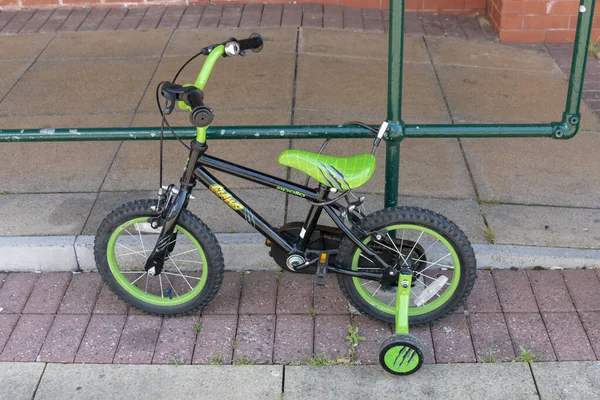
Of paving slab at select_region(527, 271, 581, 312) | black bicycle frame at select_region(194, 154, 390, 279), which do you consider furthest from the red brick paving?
black bicycle frame at select_region(194, 154, 390, 279)

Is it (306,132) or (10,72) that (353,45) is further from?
(306,132)

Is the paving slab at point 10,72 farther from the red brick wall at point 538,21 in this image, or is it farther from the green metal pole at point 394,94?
the red brick wall at point 538,21

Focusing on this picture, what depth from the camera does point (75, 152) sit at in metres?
4.67

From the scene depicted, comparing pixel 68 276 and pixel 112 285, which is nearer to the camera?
pixel 112 285

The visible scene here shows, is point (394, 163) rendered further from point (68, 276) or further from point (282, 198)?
point (68, 276)

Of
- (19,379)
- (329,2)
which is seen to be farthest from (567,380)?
(329,2)

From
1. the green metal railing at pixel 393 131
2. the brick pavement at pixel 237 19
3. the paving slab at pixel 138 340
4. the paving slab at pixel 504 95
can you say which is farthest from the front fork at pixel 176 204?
the brick pavement at pixel 237 19

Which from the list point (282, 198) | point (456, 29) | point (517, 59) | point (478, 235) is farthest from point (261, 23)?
point (478, 235)

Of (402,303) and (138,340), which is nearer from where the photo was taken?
(402,303)

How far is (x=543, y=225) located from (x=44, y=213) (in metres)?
2.71

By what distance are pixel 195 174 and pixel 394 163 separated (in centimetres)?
90

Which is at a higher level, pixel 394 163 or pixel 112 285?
pixel 394 163

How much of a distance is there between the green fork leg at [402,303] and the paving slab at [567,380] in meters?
0.59

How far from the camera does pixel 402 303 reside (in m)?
3.21
